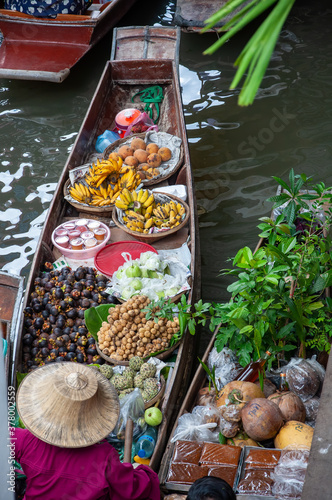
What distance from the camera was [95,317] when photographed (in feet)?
12.1

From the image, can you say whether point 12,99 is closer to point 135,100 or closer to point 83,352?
point 135,100

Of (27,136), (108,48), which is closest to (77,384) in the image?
(27,136)

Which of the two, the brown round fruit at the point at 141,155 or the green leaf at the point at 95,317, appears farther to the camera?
the brown round fruit at the point at 141,155

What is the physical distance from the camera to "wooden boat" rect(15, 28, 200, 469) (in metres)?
3.41

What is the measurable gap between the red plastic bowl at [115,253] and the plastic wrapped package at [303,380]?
1.67 metres

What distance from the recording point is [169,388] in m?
3.23

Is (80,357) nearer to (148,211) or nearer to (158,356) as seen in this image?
(158,356)

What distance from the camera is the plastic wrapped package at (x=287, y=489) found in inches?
94.7

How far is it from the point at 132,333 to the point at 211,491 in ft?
5.51

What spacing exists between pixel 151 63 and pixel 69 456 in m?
5.43

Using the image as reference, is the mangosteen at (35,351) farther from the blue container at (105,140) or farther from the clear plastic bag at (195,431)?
the blue container at (105,140)

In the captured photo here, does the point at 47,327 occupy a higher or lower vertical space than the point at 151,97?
lower

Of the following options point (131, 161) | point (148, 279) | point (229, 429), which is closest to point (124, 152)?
point (131, 161)

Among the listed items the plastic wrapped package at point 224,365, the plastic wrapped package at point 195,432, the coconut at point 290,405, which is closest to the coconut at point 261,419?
the coconut at point 290,405
